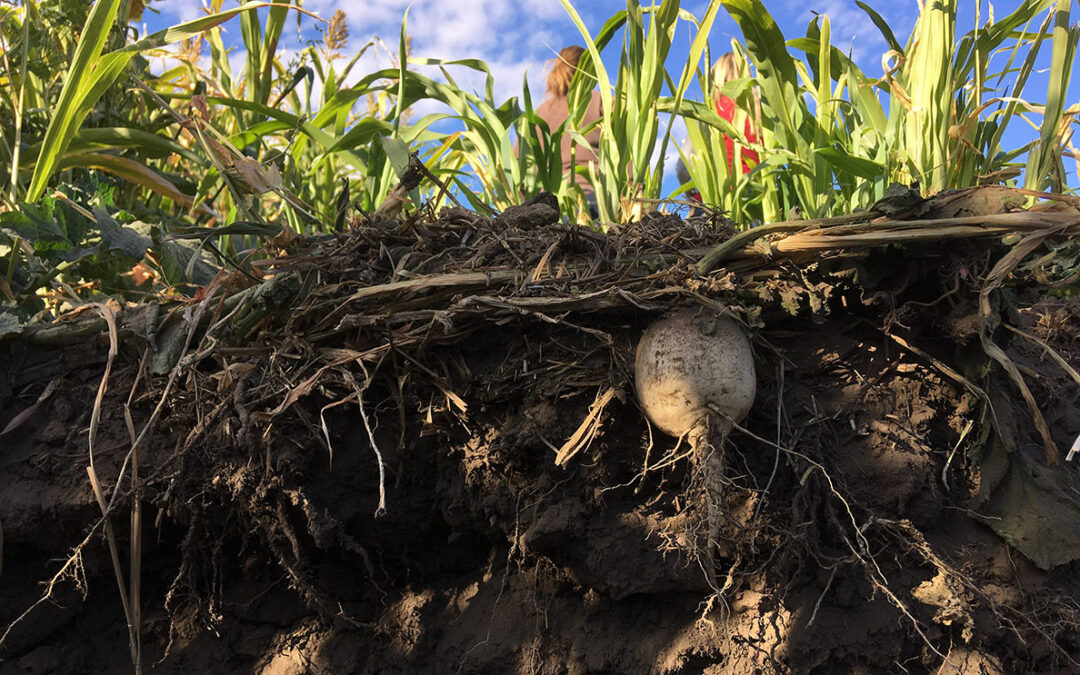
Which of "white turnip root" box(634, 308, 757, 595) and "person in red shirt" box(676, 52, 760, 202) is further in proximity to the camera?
"person in red shirt" box(676, 52, 760, 202)

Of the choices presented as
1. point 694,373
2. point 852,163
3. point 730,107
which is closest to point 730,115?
point 730,107

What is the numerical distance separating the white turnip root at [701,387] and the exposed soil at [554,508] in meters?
0.03

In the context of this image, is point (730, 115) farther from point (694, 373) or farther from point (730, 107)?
point (694, 373)

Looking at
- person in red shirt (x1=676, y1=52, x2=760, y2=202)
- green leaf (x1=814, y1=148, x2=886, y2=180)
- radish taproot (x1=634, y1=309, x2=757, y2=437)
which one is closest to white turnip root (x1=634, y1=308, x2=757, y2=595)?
radish taproot (x1=634, y1=309, x2=757, y2=437)

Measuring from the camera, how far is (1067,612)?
1.12 metres

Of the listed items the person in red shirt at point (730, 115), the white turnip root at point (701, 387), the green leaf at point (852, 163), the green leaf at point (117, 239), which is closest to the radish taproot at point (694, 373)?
the white turnip root at point (701, 387)

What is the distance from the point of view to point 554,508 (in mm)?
1193

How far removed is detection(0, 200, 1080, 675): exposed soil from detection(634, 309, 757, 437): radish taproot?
44mm

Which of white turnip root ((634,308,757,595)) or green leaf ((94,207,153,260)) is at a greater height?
green leaf ((94,207,153,260))

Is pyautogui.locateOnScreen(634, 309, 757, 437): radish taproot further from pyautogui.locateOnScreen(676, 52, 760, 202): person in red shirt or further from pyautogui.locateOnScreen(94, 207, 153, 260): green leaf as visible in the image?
pyautogui.locateOnScreen(94, 207, 153, 260): green leaf

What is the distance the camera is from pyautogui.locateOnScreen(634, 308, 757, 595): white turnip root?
1.10 m

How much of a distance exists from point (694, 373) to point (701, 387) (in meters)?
0.02

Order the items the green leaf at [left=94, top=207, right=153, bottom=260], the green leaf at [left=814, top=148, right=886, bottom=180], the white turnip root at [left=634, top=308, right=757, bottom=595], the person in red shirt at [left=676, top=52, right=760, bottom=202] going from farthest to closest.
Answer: the person in red shirt at [left=676, top=52, right=760, bottom=202] → the green leaf at [left=814, top=148, right=886, bottom=180] → the green leaf at [left=94, top=207, right=153, bottom=260] → the white turnip root at [left=634, top=308, right=757, bottom=595]

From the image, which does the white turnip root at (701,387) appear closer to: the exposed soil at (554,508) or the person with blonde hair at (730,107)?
the exposed soil at (554,508)
